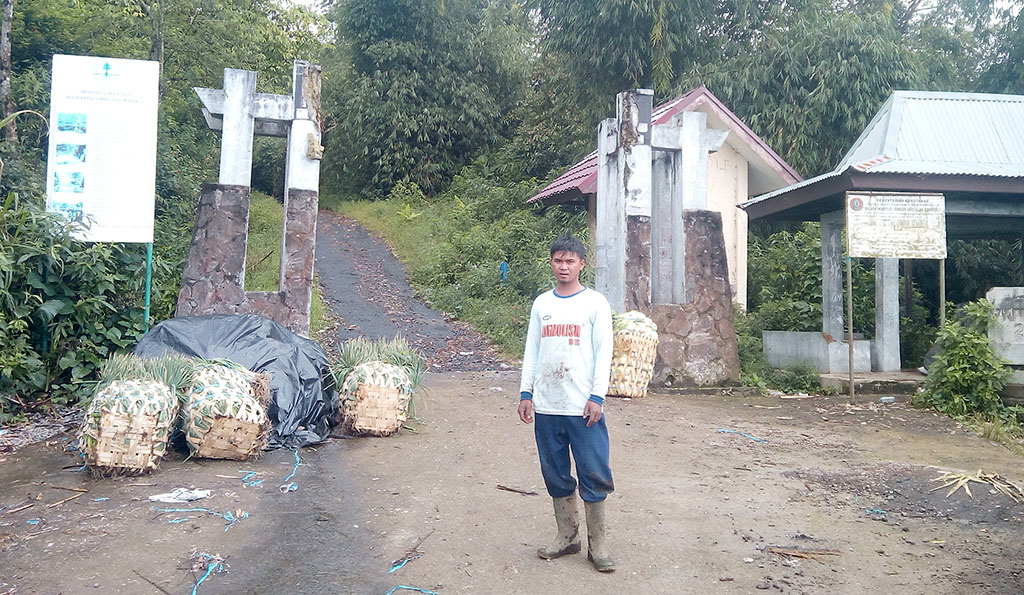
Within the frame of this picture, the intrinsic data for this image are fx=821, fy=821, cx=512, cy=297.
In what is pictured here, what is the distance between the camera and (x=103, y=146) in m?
7.84

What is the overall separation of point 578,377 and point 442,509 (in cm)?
145

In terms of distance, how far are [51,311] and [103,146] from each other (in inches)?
65.1

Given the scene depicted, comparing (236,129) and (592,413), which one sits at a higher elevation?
(236,129)

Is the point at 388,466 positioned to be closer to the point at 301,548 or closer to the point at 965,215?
the point at 301,548

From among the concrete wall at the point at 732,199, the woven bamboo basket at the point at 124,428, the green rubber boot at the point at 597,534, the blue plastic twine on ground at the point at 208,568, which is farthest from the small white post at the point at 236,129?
the concrete wall at the point at 732,199

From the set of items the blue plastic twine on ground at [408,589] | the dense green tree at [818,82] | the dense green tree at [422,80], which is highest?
the dense green tree at [422,80]

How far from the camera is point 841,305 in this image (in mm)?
10992

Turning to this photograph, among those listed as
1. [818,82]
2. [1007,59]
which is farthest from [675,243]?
[1007,59]

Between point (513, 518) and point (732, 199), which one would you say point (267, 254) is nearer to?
point (732, 199)

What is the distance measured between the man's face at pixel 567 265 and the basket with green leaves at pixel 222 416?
272cm

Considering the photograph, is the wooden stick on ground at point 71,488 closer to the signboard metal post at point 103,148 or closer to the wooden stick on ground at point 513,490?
the wooden stick on ground at point 513,490

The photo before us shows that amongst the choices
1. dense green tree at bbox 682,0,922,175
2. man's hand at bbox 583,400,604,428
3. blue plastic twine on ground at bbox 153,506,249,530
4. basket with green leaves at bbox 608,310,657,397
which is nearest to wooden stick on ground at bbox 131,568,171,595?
blue plastic twine on ground at bbox 153,506,249,530

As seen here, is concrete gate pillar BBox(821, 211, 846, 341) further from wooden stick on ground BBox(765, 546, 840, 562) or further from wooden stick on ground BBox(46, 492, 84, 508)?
wooden stick on ground BBox(46, 492, 84, 508)

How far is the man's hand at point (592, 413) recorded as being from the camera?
12.9ft
